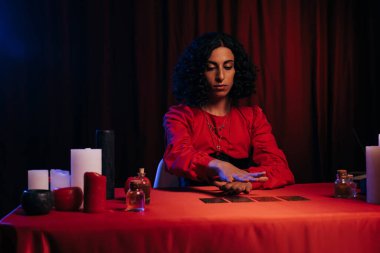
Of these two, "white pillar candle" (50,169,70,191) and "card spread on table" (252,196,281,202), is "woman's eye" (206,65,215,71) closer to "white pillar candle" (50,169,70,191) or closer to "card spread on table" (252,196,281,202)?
"card spread on table" (252,196,281,202)

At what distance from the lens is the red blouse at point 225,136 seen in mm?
2152

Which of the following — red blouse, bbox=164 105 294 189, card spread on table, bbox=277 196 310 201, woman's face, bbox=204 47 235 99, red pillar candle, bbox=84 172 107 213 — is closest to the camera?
red pillar candle, bbox=84 172 107 213

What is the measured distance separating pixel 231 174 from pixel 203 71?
724 millimetres

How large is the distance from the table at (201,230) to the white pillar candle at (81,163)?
155 millimetres

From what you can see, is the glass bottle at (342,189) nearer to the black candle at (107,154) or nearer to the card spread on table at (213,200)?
the card spread on table at (213,200)

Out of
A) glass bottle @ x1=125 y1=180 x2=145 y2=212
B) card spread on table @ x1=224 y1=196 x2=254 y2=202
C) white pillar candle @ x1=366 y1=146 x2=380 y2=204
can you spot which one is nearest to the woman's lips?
card spread on table @ x1=224 y1=196 x2=254 y2=202

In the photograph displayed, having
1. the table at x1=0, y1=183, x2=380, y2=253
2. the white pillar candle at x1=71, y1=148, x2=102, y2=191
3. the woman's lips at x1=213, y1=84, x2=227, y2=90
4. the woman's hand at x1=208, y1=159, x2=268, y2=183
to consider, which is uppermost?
the woman's lips at x1=213, y1=84, x2=227, y2=90

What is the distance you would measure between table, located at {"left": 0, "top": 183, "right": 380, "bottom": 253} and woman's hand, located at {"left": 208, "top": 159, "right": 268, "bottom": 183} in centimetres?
32

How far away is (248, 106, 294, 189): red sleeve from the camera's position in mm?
1994

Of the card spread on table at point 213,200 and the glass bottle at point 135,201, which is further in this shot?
the card spread on table at point 213,200

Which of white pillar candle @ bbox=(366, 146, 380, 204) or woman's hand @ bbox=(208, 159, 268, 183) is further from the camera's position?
woman's hand @ bbox=(208, 159, 268, 183)

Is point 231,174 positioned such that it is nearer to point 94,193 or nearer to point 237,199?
point 237,199

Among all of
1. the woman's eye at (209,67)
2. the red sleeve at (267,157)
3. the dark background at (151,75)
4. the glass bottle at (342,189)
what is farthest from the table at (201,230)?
the dark background at (151,75)

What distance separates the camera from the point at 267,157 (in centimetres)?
228
